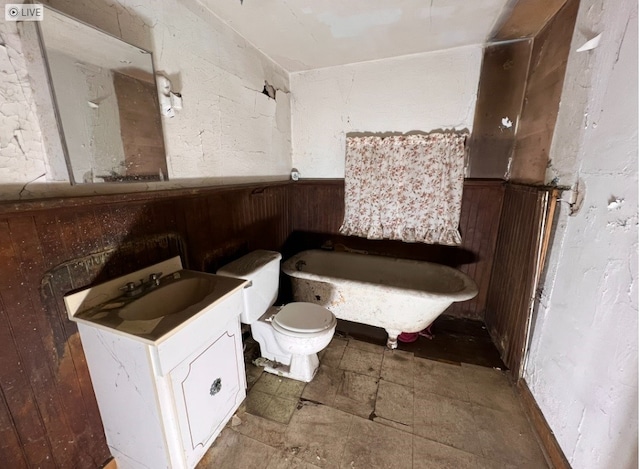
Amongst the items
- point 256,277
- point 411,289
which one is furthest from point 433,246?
point 256,277

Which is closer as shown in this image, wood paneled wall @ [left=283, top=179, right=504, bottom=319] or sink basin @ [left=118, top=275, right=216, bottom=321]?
sink basin @ [left=118, top=275, right=216, bottom=321]

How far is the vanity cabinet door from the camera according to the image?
1040 millimetres

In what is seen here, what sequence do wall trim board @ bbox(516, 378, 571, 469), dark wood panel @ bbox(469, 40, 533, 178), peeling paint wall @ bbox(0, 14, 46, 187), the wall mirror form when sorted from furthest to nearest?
1. dark wood panel @ bbox(469, 40, 533, 178)
2. wall trim board @ bbox(516, 378, 571, 469)
3. the wall mirror
4. peeling paint wall @ bbox(0, 14, 46, 187)

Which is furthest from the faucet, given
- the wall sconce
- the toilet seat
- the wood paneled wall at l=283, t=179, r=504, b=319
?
the wood paneled wall at l=283, t=179, r=504, b=319

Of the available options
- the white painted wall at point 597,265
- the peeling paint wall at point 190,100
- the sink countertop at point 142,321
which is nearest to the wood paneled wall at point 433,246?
the peeling paint wall at point 190,100

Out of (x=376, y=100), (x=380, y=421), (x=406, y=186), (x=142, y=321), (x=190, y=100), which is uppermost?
(x=376, y=100)

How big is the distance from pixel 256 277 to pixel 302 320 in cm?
40

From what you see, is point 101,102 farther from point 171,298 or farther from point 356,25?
point 356,25

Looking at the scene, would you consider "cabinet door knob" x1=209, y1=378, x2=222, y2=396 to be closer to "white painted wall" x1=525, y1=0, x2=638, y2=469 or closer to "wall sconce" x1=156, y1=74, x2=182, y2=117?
"wall sconce" x1=156, y1=74, x2=182, y2=117

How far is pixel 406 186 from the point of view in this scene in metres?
2.27

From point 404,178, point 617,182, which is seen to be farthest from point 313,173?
point 617,182

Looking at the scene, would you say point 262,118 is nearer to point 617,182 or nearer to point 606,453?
point 617,182

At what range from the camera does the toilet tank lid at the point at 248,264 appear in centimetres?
156

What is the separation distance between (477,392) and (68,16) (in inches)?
109
